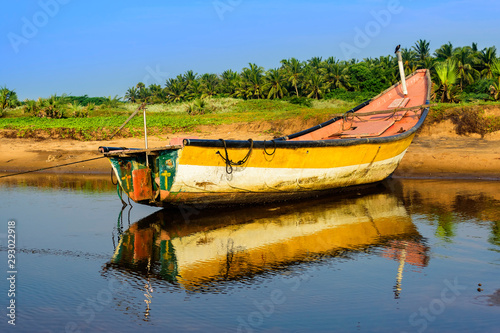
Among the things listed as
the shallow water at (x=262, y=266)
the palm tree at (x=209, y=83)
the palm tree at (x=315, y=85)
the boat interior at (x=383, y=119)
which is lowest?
the shallow water at (x=262, y=266)

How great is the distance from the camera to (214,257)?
6.87m

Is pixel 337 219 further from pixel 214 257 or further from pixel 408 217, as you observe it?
pixel 214 257

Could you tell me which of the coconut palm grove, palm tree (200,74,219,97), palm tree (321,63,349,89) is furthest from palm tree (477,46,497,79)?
palm tree (200,74,219,97)

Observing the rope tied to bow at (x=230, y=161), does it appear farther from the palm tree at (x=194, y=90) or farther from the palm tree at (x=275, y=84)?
the palm tree at (x=194, y=90)

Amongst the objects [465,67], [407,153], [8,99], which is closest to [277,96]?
[465,67]

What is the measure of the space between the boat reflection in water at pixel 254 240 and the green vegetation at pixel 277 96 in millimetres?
7917

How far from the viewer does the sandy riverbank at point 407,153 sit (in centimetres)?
1377

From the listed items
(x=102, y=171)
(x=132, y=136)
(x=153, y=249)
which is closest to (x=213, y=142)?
(x=153, y=249)

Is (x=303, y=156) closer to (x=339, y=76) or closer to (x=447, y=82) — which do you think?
(x=447, y=82)

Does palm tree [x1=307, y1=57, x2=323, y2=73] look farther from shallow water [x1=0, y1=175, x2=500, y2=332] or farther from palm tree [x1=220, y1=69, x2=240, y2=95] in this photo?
shallow water [x1=0, y1=175, x2=500, y2=332]

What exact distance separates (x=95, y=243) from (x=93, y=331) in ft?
11.3

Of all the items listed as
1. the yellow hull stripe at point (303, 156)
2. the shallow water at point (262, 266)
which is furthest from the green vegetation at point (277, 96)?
the shallow water at point (262, 266)

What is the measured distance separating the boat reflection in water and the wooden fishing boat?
43cm

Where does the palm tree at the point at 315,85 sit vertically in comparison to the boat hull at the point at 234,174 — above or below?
above
